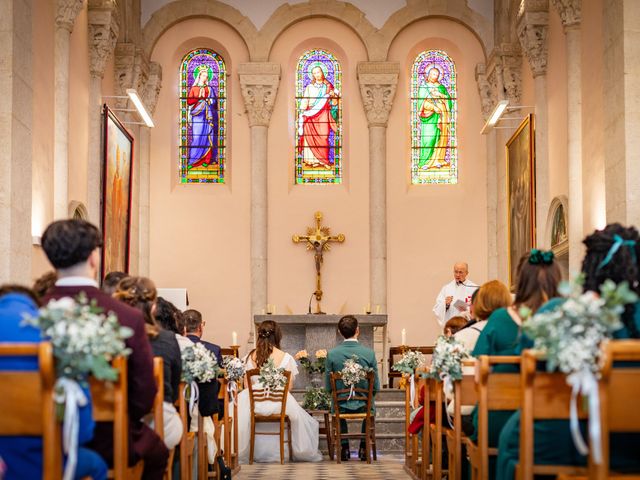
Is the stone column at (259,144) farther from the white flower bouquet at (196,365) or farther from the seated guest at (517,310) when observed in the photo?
the seated guest at (517,310)

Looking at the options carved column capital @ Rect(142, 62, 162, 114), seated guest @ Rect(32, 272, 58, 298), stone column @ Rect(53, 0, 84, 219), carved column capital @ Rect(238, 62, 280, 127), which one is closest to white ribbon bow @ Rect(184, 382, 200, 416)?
seated guest @ Rect(32, 272, 58, 298)

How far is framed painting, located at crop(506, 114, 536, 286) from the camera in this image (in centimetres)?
1680

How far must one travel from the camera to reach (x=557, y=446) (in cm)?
527

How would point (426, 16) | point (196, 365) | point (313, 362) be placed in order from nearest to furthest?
point (196, 365) → point (313, 362) → point (426, 16)

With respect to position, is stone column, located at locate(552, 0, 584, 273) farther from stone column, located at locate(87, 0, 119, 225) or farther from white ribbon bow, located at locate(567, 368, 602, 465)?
white ribbon bow, located at locate(567, 368, 602, 465)

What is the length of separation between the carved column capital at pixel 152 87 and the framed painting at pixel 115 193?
5.37 ft

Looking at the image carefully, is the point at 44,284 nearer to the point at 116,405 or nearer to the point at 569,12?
the point at 116,405

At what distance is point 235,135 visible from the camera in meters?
20.5

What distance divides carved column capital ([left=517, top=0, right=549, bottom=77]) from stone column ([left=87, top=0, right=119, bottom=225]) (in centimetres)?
615

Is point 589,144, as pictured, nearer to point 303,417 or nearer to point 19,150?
point 303,417

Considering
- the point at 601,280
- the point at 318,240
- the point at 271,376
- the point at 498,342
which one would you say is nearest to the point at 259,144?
the point at 318,240

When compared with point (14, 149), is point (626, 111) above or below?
above

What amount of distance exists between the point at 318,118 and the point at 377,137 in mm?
1246

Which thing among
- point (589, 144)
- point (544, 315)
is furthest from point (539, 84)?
point (544, 315)
